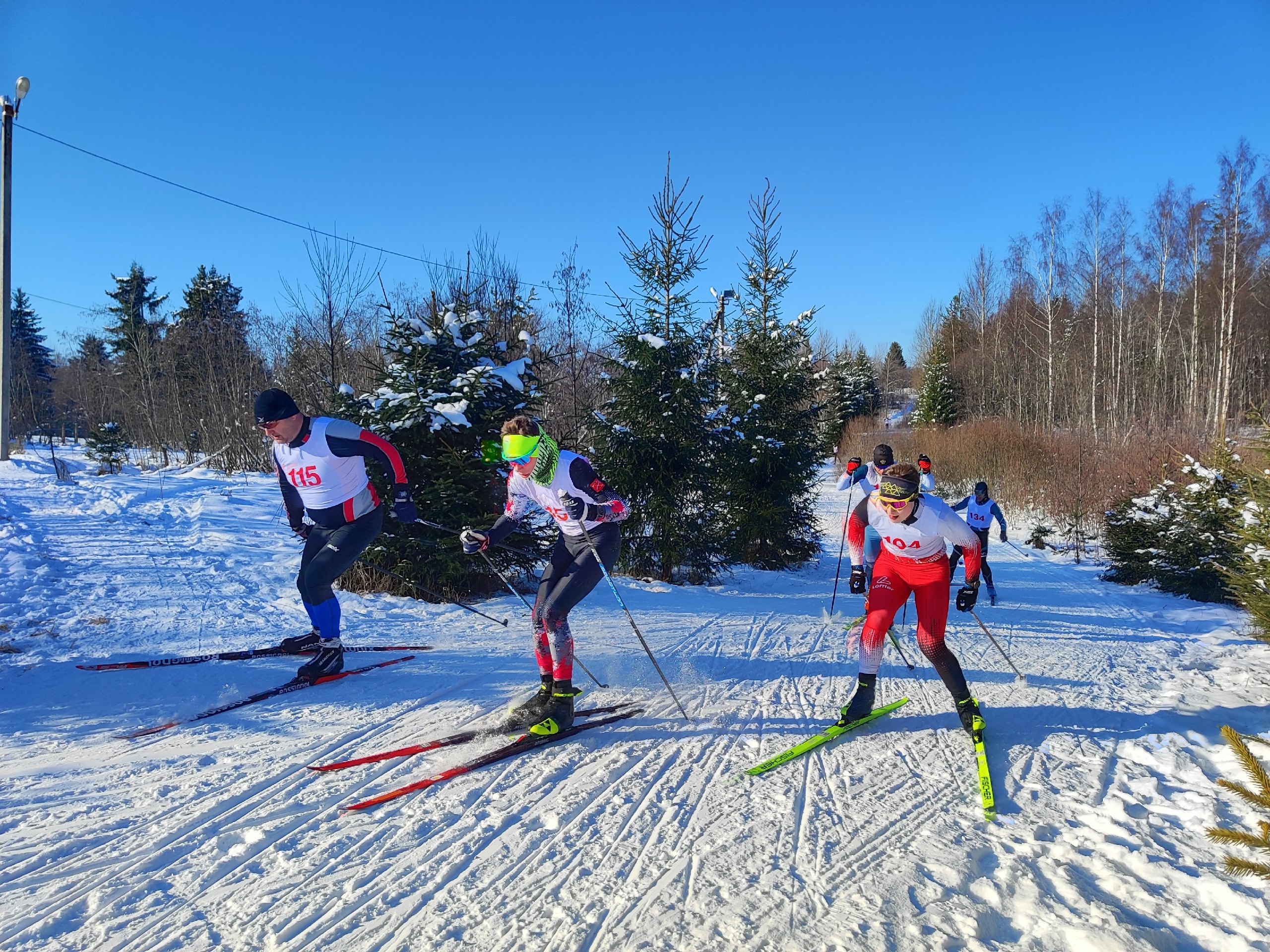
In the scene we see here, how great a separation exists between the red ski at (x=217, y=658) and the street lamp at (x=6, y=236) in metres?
7.28

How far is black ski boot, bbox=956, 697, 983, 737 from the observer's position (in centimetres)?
465

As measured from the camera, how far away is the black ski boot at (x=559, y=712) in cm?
447

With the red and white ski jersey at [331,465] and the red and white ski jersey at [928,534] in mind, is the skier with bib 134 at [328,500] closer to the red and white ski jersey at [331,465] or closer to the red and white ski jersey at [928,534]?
the red and white ski jersey at [331,465]

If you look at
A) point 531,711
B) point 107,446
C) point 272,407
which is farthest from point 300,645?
point 107,446

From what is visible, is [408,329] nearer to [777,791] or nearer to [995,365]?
[777,791]

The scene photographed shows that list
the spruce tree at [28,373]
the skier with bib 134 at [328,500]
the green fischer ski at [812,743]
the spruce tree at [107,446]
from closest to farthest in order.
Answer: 1. the green fischer ski at [812,743]
2. the skier with bib 134 at [328,500]
3. the spruce tree at [107,446]
4. the spruce tree at [28,373]

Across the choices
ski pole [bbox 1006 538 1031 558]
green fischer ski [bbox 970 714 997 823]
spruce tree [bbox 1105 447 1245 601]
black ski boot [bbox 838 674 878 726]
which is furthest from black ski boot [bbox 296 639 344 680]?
ski pole [bbox 1006 538 1031 558]

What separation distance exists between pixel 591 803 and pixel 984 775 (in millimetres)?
2265

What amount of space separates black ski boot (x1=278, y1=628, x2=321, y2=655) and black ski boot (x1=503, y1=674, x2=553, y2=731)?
6.58 feet

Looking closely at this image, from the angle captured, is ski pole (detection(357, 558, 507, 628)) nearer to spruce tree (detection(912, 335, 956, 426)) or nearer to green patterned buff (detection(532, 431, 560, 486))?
green patterned buff (detection(532, 431, 560, 486))

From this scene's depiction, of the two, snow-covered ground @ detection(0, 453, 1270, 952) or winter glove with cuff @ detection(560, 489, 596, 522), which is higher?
winter glove with cuff @ detection(560, 489, 596, 522)

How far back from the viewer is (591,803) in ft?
12.1

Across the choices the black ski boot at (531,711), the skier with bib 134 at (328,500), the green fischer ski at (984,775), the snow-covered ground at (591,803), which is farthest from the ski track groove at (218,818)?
the green fischer ski at (984,775)

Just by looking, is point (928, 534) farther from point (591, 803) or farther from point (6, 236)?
point (6, 236)
